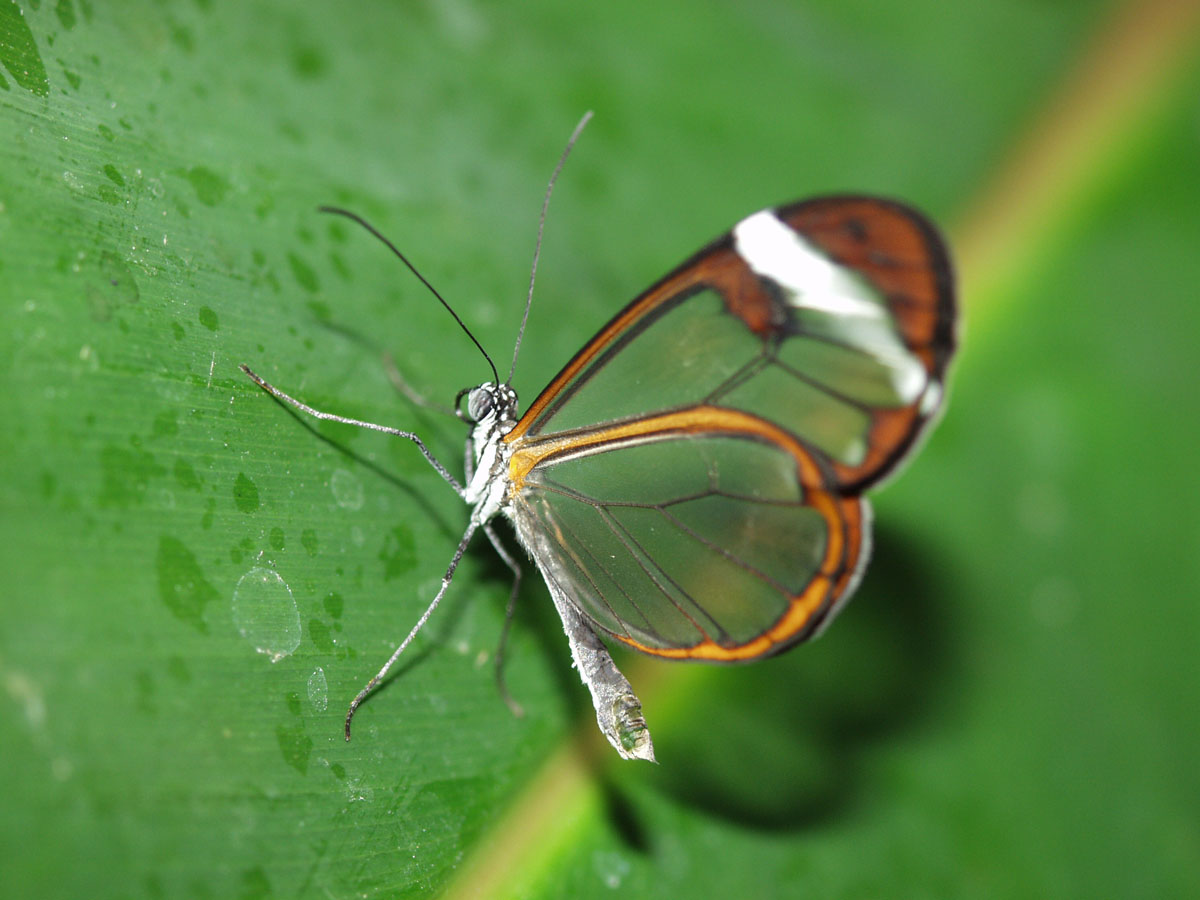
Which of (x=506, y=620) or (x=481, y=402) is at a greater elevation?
(x=481, y=402)

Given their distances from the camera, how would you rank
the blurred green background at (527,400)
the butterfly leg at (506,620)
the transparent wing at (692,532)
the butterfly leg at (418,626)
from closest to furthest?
the blurred green background at (527,400)
the butterfly leg at (418,626)
the transparent wing at (692,532)
the butterfly leg at (506,620)

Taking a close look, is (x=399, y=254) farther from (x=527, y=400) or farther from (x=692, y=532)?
(x=692, y=532)

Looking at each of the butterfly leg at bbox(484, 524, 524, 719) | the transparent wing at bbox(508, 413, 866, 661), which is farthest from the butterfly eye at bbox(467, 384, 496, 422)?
the butterfly leg at bbox(484, 524, 524, 719)

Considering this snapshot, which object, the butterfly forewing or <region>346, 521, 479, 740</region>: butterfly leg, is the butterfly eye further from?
<region>346, 521, 479, 740</region>: butterfly leg

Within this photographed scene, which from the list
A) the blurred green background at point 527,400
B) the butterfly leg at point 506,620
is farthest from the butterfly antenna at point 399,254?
the butterfly leg at point 506,620

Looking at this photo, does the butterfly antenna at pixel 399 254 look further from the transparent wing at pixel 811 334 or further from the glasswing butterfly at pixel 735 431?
the transparent wing at pixel 811 334

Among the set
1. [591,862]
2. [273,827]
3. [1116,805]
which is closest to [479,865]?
[591,862]

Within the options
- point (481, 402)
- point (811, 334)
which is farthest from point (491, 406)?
point (811, 334)
